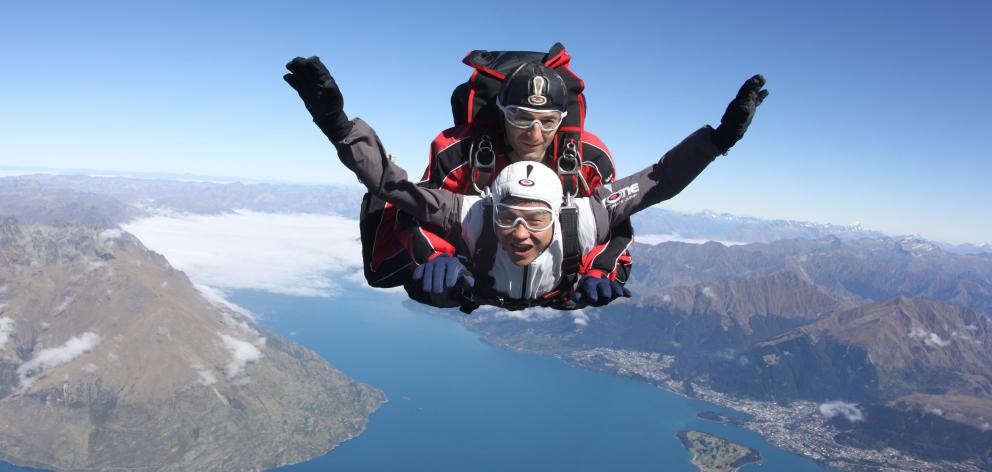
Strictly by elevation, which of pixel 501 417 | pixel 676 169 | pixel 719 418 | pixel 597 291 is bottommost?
pixel 719 418

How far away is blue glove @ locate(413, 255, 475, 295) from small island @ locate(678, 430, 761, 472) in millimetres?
128096

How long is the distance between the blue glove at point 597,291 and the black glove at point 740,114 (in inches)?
54.1

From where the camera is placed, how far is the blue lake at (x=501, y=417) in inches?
4429

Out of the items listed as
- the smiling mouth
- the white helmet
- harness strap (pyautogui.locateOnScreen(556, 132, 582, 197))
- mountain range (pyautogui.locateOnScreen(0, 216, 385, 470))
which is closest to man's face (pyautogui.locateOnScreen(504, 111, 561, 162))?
harness strap (pyautogui.locateOnScreen(556, 132, 582, 197))

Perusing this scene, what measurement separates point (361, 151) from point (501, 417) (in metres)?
133

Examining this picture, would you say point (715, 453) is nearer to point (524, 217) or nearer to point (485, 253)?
point (485, 253)

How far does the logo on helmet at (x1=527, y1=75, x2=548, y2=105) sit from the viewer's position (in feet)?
14.3

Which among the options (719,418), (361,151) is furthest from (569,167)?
(719,418)

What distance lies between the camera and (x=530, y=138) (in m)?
4.51

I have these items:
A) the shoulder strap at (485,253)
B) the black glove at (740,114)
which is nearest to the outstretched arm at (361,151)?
the shoulder strap at (485,253)

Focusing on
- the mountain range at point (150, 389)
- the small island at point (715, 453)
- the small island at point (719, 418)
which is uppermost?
the small island at point (715, 453)

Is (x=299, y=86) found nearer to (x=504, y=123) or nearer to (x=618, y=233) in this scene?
(x=504, y=123)

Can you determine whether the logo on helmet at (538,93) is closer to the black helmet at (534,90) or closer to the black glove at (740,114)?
the black helmet at (534,90)

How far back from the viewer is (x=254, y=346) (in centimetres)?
18862
